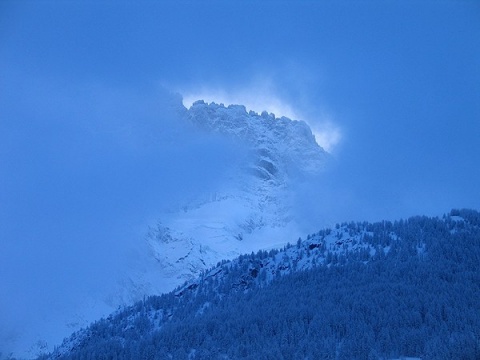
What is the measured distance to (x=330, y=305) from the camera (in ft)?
322

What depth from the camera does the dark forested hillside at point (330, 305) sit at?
82062mm

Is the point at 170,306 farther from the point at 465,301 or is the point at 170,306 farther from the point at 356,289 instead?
the point at 465,301

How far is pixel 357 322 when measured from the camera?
8944 cm

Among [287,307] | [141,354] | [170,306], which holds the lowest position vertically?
[141,354]

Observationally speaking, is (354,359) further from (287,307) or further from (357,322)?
(287,307)

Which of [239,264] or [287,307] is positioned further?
[239,264]

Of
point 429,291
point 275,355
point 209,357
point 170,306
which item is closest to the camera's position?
point 275,355

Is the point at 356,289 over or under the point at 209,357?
over

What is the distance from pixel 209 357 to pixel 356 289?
31.2 meters

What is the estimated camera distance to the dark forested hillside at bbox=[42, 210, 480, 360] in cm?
8206

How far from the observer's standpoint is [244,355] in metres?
86.9

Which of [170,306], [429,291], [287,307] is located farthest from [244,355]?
[170,306]

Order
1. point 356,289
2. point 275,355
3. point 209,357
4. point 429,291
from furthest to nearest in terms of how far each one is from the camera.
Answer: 1. point 356,289
2. point 429,291
3. point 209,357
4. point 275,355

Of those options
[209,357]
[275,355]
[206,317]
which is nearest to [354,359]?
[275,355]
